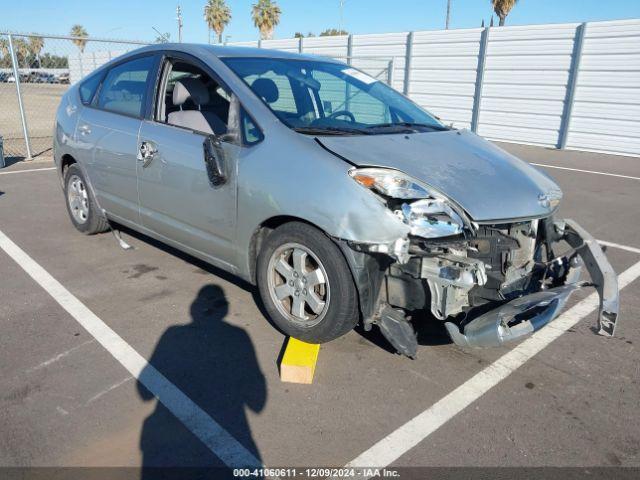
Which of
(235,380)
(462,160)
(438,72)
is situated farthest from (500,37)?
(235,380)

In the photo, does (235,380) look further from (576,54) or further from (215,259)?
(576,54)

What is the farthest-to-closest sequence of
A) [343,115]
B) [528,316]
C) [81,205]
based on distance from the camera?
1. [81,205]
2. [343,115]
3. [528,316]

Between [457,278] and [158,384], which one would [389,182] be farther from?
[158,384]

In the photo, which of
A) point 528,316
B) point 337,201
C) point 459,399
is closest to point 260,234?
point 337,201

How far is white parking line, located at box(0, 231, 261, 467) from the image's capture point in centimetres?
239

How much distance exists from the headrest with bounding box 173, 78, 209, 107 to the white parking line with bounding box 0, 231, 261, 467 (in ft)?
5.73

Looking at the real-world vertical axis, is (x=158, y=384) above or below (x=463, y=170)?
below

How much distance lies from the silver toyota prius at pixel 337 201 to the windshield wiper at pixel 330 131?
0.02 m

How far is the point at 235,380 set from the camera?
293cm

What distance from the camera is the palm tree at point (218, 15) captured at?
174ft

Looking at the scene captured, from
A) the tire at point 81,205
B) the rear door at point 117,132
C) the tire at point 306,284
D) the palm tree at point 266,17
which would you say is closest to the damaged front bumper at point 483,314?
Result: the tire at point 306,284

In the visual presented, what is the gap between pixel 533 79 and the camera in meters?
15.0

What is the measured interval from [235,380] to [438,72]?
16333 millimetres

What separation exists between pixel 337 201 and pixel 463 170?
Result: 83cm
